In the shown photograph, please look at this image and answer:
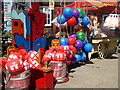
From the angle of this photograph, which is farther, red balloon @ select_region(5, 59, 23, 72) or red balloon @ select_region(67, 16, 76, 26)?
red balloon @ select_region(67, 16, 76, 26)

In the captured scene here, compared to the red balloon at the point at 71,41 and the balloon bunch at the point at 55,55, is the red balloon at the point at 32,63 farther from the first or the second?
the red balloon at the point at 71,41

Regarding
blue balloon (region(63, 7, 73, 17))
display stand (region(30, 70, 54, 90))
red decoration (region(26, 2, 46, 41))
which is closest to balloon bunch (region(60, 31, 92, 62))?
blue balloon (region(63, 7, 73, 17))

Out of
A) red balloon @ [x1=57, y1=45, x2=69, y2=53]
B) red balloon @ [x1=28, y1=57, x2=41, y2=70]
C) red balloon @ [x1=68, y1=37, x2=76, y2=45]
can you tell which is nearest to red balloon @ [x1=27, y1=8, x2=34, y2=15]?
red balloon @ [x1=28, y1=57, x2=41, y2=70]

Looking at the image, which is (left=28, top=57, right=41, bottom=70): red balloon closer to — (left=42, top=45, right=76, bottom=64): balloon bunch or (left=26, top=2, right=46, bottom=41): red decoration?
(left=42, top=45, right=76, bottom=64): balloon bunch

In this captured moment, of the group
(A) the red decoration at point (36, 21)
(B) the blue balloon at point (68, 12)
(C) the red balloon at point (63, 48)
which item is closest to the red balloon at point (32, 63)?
(A) the red decoration at point (36, 21)

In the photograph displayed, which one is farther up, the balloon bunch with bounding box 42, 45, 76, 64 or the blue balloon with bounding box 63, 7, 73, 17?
the blue balloon with bounding box 63, 7, 73, 17

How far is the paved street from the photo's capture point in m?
5.71

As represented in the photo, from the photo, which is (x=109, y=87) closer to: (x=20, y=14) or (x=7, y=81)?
(x=7, y=81)

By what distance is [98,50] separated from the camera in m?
9.86

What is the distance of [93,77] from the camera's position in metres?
6.57

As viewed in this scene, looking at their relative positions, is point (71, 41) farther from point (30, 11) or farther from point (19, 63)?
point (19, 63)

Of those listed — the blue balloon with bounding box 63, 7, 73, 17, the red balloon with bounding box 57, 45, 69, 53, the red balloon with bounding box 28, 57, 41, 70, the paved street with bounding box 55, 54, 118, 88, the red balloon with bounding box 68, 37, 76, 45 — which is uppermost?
the blue balloon with bounding box 63, 7, 73, 17

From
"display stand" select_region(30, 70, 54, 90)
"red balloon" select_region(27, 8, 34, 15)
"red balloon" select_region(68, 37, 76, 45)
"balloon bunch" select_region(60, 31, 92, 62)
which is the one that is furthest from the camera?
"red balloon" select_region(68, 37, 76, 45)

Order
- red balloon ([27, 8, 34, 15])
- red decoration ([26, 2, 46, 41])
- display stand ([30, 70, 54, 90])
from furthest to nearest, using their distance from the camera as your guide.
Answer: red decoration ([26, 2, 46, 41]), red balloon ([27, 8, 34, 15]), display stand ([30, 70, 54, 90])
